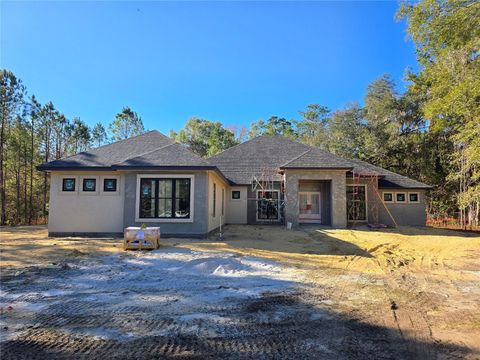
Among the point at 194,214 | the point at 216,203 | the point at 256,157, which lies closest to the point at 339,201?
the point at 216,203

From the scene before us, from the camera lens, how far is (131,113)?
120 feet

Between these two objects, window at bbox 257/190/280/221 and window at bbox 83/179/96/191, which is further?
window at bbox 257/190/280/221

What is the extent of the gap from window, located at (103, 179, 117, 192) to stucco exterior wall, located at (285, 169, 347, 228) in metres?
8.38

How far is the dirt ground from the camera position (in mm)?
3266

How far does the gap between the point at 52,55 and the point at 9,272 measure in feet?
28.8

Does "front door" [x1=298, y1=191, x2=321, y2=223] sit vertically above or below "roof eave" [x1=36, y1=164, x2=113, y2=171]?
below

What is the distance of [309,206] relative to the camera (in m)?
18.9

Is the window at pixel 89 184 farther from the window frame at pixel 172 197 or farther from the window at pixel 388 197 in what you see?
the window at pixel 388 197

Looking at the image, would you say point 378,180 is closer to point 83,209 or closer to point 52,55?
point 83,209

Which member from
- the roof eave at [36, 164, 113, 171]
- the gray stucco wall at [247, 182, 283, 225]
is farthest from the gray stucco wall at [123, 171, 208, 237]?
the gray stucco wall at [247, 182, 283, 225]

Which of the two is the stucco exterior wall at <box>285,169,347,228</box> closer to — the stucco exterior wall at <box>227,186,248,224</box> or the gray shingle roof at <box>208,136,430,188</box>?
the gray shingle roof at <box>208,136,430,188</box>

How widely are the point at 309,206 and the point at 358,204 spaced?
114 inches

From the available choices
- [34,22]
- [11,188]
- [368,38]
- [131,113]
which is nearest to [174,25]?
[34,22]

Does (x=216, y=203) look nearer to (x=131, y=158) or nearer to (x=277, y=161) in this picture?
(x=131, y=158)
